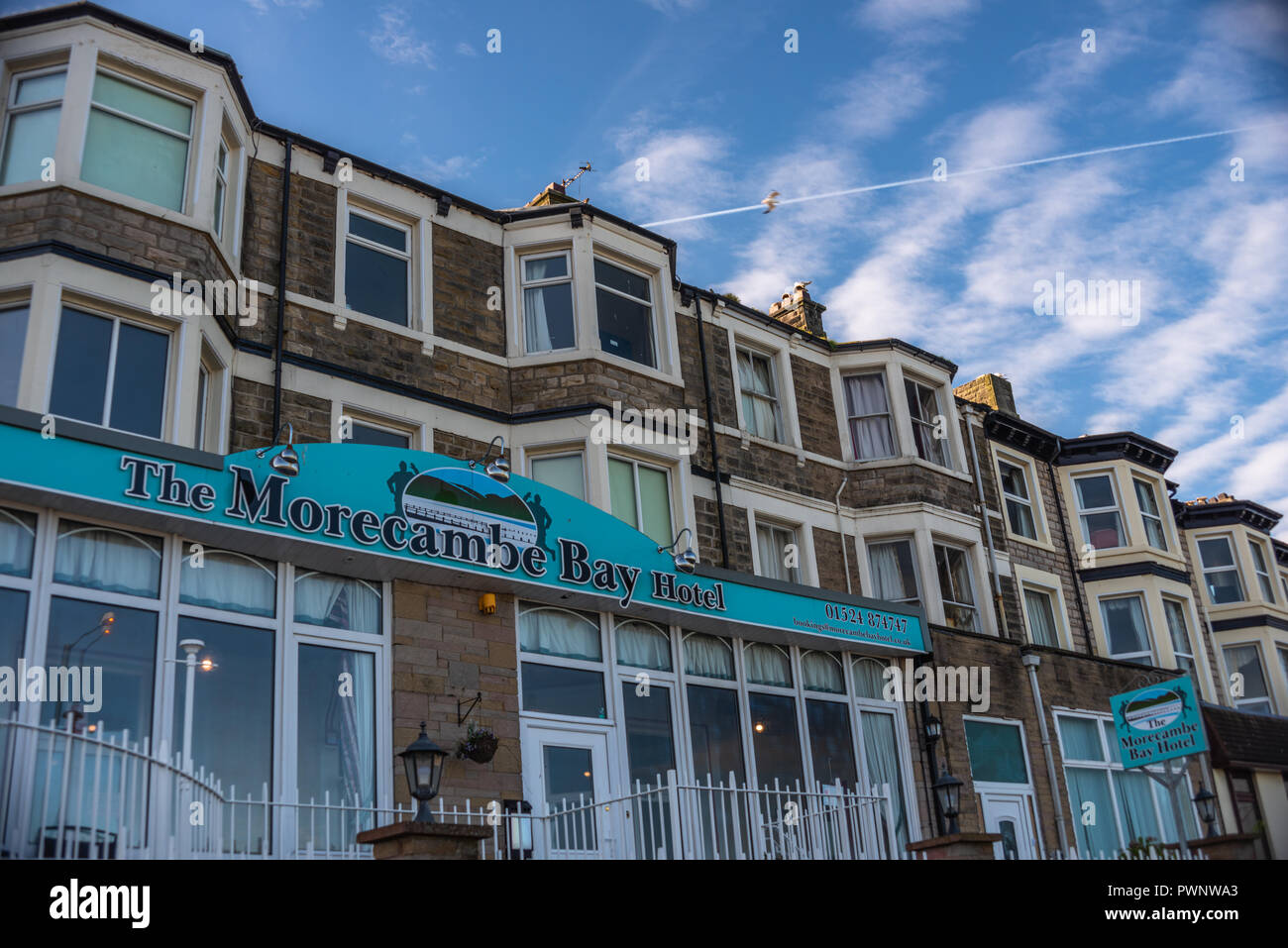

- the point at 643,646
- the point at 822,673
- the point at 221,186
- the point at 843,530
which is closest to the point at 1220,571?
the point at 843,530

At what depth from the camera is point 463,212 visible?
15594mm

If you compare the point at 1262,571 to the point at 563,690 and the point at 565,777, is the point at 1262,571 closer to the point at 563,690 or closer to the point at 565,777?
the point at 563,690

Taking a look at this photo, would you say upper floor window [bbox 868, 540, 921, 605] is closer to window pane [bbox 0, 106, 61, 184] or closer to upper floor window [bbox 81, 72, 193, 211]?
upper floor window [bbox 81, 72, 193, 211]

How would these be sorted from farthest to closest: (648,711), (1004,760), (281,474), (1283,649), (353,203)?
(1283,649) → (1004,760) → (353,203) → (648,711) → (281,474)

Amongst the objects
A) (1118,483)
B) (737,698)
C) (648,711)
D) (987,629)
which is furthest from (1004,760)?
(1118,483)

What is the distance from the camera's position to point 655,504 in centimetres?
1552

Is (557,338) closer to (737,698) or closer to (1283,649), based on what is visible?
(737,698)

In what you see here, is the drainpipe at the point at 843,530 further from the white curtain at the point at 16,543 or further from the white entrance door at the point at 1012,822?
the white curtain at the point at 16,543

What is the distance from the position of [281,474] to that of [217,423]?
1466 millimetres

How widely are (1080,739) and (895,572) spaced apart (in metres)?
4.03

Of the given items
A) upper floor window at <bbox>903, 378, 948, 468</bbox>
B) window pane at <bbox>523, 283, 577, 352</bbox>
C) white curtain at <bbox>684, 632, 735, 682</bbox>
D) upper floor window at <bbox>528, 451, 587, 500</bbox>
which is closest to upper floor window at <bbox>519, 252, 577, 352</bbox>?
window pane at <bbox>523, 283, 577, 352</bbox>

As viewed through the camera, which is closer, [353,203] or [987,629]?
[353,203]

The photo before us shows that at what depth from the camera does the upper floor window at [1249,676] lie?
80.4 ft

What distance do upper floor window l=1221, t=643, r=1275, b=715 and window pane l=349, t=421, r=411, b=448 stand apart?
18.6 m
